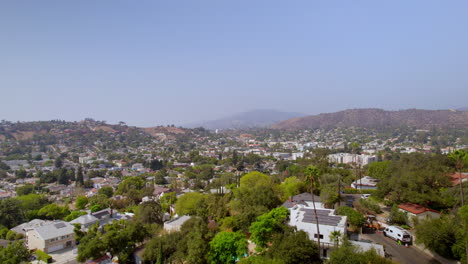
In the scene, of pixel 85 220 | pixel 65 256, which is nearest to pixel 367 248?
pixel 65 256

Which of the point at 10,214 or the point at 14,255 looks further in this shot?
the point at 10,214

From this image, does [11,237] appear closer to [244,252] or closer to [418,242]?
[244,252]

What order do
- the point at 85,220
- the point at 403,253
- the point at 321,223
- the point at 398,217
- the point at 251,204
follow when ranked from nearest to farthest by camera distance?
the point at 403,253, the point at 321,223, the point at 398,217, the point at 251,204, the point at 85,220

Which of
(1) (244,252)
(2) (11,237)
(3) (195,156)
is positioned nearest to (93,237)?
(1) (244,252)

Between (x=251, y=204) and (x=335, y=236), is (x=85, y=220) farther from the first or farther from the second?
(x=335, y=236)

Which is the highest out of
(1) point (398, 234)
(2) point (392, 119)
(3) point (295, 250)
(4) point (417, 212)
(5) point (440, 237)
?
(2) point (392, 119)

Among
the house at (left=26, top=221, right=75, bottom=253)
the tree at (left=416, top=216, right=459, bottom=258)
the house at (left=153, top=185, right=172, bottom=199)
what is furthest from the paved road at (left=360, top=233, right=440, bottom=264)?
the house at (left=153, top=185, right=172, bottom=199)

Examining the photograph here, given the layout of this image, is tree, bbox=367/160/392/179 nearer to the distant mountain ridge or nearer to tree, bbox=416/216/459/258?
tree, bbox=416/216/459/258

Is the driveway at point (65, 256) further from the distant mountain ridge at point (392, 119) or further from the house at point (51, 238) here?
the distant mountain ridge at point (392, 119)

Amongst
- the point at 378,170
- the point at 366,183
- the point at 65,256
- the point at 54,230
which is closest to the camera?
the point at 65,256
